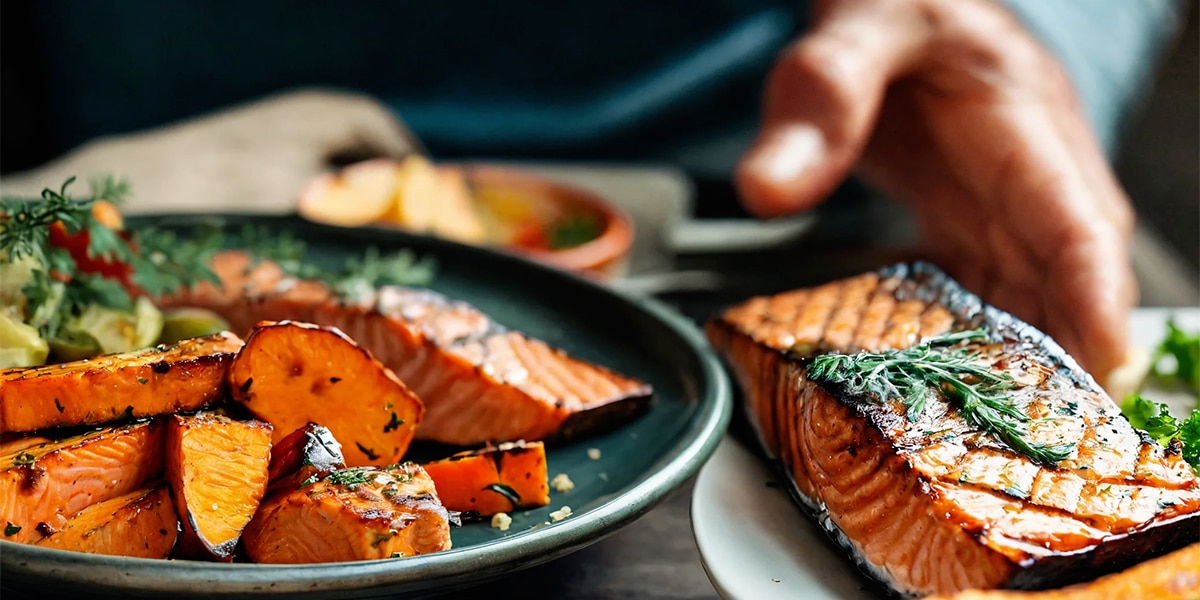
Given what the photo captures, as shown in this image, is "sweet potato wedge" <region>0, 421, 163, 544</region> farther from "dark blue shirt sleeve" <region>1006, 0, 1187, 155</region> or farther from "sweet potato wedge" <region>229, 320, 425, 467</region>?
"dark blue shirt sleeve" <region>1006, 0, 1187, 155</region>

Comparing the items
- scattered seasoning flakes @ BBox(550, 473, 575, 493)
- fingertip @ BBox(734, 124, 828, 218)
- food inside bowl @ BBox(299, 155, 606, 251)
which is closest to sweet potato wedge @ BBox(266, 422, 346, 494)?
scattered seasoning flakes @ BBox(550, 473, 575, 493)

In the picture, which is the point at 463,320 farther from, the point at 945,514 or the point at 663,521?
the point at 945,514

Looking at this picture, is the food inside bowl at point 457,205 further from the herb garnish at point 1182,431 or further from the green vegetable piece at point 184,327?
the herb garnish at point 1182,431

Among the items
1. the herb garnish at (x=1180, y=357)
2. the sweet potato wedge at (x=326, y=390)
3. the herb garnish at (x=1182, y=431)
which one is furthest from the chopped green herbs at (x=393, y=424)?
the herb garnish at (x=1180, y=357)

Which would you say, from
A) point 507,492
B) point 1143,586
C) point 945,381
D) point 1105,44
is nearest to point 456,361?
point 507,492

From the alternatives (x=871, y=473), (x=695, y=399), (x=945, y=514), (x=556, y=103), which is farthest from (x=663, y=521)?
(x=556, y=103)

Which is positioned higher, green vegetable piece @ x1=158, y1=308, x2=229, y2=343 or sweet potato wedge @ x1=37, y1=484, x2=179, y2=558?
sweet potato wedge @ x1=37, y1=484, x2=179, y2=558

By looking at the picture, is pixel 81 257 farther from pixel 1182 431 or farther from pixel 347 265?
pixel 1182 431
